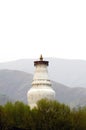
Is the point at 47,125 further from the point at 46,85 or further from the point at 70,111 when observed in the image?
the point at 46,85

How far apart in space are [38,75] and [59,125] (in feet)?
27.6

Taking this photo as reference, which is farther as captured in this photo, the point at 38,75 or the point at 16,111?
the point at 38,75

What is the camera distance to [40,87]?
55.0 metres

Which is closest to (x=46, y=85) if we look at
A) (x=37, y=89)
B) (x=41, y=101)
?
(x=37, y=89)

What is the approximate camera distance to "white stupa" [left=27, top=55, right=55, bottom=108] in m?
54.9

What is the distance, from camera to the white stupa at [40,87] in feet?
180

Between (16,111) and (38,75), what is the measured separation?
21.7 feet

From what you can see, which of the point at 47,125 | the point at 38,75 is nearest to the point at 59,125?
the point at 47,125

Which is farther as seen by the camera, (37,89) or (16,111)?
(37,89)

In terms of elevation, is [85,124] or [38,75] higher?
[38,75]

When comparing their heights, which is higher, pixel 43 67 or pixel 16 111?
pixel 43 67

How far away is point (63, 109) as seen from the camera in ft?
168

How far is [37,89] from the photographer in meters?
55.2

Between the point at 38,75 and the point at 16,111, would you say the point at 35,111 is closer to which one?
the point at 16,111
